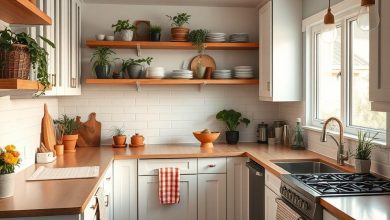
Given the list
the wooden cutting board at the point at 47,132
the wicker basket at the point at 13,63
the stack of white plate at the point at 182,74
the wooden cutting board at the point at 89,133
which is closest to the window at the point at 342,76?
the stack of white plate at the point at 182,74

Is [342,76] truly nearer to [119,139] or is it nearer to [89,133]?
[119,139]

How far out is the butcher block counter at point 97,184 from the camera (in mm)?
1863

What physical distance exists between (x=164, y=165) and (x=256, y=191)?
86 cm

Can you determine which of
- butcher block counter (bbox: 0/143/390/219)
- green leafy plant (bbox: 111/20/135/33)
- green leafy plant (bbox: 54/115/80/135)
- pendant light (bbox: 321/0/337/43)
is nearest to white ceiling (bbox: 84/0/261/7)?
green leafy plant (bbox: 111/20/135/33)

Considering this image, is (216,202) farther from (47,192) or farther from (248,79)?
(47,192)

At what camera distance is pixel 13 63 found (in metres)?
1.94

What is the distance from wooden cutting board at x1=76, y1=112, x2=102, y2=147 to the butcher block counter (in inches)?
7.4

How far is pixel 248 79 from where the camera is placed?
409 cm

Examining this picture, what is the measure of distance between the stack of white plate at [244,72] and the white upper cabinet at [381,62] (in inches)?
81.0

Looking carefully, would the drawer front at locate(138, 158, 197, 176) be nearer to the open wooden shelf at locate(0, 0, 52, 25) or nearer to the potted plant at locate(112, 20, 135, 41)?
the potted plant at locate(112, 20, 135, 41)

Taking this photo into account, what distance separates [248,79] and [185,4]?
103 cm

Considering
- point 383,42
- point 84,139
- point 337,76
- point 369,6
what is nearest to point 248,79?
point 337,76

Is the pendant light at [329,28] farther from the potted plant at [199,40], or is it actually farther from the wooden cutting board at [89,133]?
the wooden cutting board at [89,133]

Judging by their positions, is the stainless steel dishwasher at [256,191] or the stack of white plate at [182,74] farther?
the stack of white plate at [182,74]
